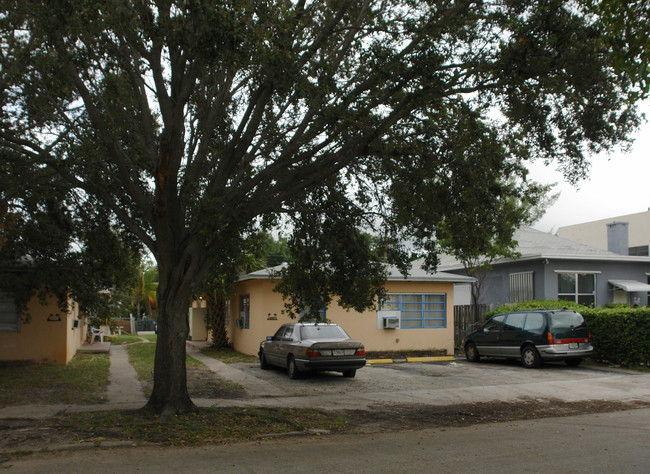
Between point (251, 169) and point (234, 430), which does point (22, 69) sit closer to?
point (251, 169)

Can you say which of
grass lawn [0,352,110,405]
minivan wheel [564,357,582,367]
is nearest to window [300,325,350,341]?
grass lawn [0,352,110,405]

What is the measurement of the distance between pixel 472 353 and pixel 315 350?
776cm

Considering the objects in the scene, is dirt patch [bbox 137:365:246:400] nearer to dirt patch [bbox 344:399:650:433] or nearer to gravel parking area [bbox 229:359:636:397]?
gravel parking area [bbox 229:359:636:397]

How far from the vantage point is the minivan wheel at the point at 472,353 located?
801 inches

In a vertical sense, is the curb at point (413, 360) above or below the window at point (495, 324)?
below

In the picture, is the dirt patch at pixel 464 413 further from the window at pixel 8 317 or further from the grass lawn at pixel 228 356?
the window at pixel 8 317

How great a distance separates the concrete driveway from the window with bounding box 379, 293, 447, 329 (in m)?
3.43

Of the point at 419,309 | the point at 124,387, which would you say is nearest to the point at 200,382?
the point at 124,387

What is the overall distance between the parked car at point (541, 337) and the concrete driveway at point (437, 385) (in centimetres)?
47

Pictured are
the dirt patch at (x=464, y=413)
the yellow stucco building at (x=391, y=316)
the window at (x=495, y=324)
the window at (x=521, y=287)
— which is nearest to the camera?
the dirt patch at (x=464, y=413)

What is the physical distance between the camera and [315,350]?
49.6ft

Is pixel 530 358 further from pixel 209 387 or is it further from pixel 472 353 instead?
pixel 209 387

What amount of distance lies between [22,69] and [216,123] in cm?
367

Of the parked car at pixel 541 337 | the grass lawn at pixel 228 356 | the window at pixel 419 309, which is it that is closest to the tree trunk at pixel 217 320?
the grass lawn at pixel 228 356
